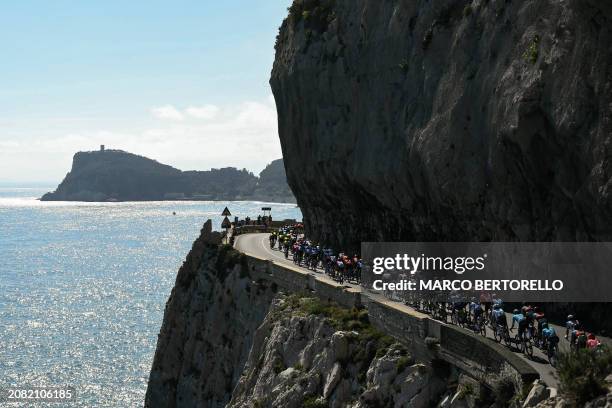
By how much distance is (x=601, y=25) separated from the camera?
24.8m

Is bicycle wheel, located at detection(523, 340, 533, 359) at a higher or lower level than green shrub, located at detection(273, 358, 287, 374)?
higher

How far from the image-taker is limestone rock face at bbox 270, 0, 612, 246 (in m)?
25.7

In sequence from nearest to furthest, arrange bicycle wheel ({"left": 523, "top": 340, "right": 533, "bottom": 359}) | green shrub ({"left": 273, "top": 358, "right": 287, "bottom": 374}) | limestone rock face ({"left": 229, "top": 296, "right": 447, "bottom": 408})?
bicycle wheel ({"left": 523, "top": 340, "right": 533, "bottom": 359}), limestone rock face ({"left": 229, "top": 296, "right": 447, "bottom": 408}), green shrub ({"left": 273, "top": 358, "right": 287, "bottom": 374})

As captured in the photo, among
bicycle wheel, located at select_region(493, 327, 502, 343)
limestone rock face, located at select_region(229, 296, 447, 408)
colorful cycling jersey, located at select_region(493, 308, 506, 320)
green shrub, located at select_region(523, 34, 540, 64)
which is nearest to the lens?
colorful cycling jersey, located at select_region(493, 308, 506, 320)

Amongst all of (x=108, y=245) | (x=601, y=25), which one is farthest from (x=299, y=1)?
(x=108, y=245)

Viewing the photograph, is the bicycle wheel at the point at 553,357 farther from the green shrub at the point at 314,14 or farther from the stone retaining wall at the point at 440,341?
the green shrub at the point at 314,14

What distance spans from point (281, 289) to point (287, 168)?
2205 cm

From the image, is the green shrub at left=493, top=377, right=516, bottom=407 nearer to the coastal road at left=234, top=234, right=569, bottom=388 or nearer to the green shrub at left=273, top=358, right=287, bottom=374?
the coastal road at left=234, top=234, right=569, bottom=388

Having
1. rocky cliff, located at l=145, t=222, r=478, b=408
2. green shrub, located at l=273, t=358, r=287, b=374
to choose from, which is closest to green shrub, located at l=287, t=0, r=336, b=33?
rocky cliff, located at l=145, t=222, r=478, b=408

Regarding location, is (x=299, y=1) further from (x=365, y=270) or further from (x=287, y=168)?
(x=365, y=270)

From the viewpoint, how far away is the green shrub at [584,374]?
1678 centimetres

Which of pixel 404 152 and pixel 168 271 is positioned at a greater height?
pixel 404 152

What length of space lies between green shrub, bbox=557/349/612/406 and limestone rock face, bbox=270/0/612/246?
808 centimetres

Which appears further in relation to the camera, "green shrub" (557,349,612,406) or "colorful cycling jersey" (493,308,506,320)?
"colorful cycling jersey" (493,308,506,320)
